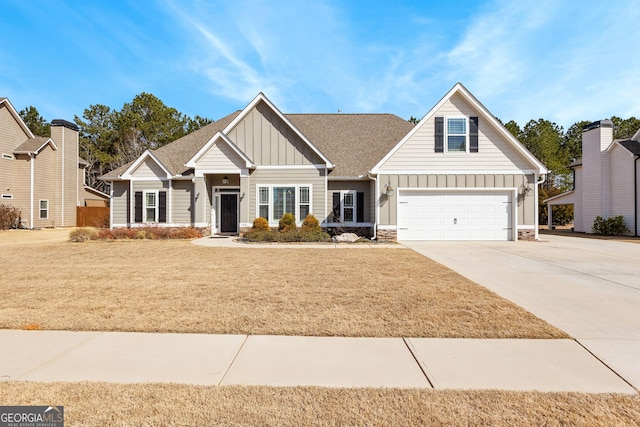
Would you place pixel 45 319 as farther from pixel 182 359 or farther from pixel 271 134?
pixel 271 134

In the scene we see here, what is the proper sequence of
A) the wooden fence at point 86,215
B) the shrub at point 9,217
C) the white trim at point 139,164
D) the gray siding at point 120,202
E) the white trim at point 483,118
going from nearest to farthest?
the white trim at point 483,118, the white trim at point 139,164, the gray siding at point 120,202, the shrub at point 9,217, the wooden fence at point 86,215

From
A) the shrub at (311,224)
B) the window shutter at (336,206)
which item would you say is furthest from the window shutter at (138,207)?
the window shutter at (336,206)

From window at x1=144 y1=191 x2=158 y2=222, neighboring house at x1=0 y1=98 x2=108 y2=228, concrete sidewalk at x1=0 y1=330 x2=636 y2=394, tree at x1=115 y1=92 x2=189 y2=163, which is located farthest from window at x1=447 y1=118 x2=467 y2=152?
tree at x1=115 y1=92 x2=189 y2=163

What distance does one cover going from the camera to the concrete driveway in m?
4.05

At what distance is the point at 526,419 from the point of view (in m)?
2.55

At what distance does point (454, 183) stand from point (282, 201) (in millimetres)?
8378

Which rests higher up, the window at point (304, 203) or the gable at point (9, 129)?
the gable at point (9, 129)

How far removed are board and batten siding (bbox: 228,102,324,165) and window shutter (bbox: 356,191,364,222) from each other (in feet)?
9.79

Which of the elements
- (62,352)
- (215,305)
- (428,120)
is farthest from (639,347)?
(428,120)

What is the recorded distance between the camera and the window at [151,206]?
59.9 feet

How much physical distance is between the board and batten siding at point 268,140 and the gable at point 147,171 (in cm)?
434

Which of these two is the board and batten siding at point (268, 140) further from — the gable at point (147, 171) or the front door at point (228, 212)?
the gable at point (147, 171)

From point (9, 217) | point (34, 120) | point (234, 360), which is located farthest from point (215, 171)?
point (34, 120)

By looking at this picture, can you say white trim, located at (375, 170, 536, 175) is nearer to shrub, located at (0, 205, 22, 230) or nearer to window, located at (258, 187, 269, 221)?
window, located at (258, 187, 269, 221)
